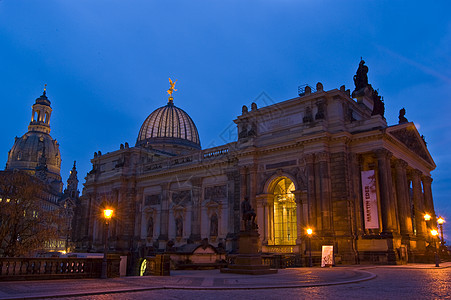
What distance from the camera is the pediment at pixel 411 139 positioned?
3588cm

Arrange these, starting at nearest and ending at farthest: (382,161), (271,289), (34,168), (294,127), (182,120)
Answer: (271,289) → (382,161) → (294,127) → (182,120) → (34,168)

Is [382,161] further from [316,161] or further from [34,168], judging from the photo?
[34,168]

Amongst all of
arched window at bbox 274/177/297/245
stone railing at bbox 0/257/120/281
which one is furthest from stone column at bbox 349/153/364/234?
stone railing at bbox 0/257/120/281

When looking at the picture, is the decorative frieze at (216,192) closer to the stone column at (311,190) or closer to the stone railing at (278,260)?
the stone column at (311,190)

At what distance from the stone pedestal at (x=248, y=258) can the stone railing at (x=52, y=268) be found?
6.76m

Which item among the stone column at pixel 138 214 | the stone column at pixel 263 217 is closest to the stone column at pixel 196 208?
the stone column at pixel 138 214

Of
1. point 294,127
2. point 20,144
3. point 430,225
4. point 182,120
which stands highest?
point 20,144

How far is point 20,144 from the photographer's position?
5044 inches

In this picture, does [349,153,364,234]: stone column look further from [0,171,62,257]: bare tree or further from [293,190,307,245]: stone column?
[0,171,62,257]: bare tree

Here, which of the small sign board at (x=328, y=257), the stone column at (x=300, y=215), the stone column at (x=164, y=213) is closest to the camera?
the small sign board at (x=328, y=257)

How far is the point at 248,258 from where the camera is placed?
22281 mm

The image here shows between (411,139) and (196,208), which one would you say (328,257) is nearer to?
(411,139)

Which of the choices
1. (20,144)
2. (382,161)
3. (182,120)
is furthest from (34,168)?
(382,161)

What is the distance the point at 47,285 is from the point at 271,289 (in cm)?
818
